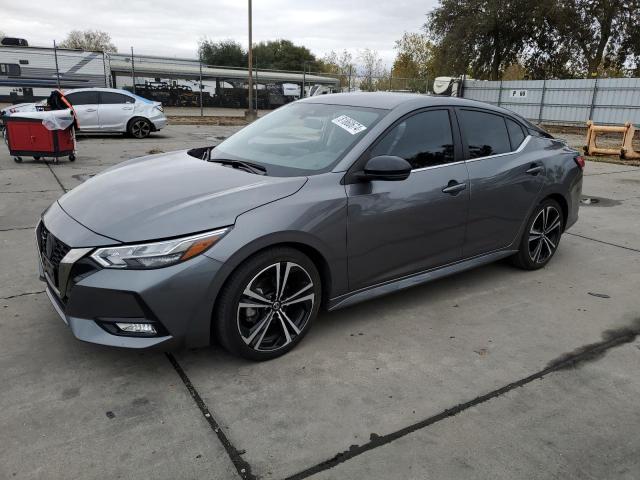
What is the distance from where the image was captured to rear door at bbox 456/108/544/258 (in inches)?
156

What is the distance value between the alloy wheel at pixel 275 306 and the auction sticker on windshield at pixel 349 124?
1.07m

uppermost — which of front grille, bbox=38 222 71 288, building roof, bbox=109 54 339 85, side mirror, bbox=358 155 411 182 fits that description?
building roof, bbox=109 54 339 85

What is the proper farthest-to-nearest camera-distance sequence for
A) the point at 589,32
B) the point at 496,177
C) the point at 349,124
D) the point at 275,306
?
the point at 589,32 → the point at 496,177 → the point at 349,124 → the point at 275,306

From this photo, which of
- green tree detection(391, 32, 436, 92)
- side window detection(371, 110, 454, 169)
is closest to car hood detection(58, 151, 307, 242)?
side window detection(371, 110, 454, 169)

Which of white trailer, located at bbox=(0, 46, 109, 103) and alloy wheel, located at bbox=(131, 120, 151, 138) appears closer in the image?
alloy wheel, located at bbox=(131, 120, 151, 138)

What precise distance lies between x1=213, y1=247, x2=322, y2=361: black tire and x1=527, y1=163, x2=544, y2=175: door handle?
230cm

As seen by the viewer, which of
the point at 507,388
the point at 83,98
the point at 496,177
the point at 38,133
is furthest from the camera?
the point at 83,98

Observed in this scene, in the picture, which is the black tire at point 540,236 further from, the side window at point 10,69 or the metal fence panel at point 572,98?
the side window at point 10,69

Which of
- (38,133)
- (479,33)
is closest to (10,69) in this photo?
(38,133)

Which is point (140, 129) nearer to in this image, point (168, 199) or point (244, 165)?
point (244, 165)

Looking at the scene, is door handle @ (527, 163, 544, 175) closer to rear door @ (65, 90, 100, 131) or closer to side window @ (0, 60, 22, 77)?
rear door @ (65, 90, 100, 131)

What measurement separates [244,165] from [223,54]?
52353mm

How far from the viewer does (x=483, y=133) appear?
4152mm

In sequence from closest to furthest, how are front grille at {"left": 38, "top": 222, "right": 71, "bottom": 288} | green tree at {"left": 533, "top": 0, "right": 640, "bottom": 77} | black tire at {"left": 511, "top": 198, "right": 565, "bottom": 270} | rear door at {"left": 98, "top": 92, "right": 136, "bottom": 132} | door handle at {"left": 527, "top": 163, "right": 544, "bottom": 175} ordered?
1. front grille at {"left": 38, "top": 222, "right": 71, "bottom": 288}
2. door handle at {"left": 527, "top": 163, "right": 544, "bottom": 175}
3. black tire at {"left": 511, "top": 198, "right": 565, "bottom": 270}
4. rear door at {"left": 98, "top": 92, "right": 136, "bottom": 132}
5. green tree at {"left": 533, "top": 0, "right": 640, "bottom": 77}
